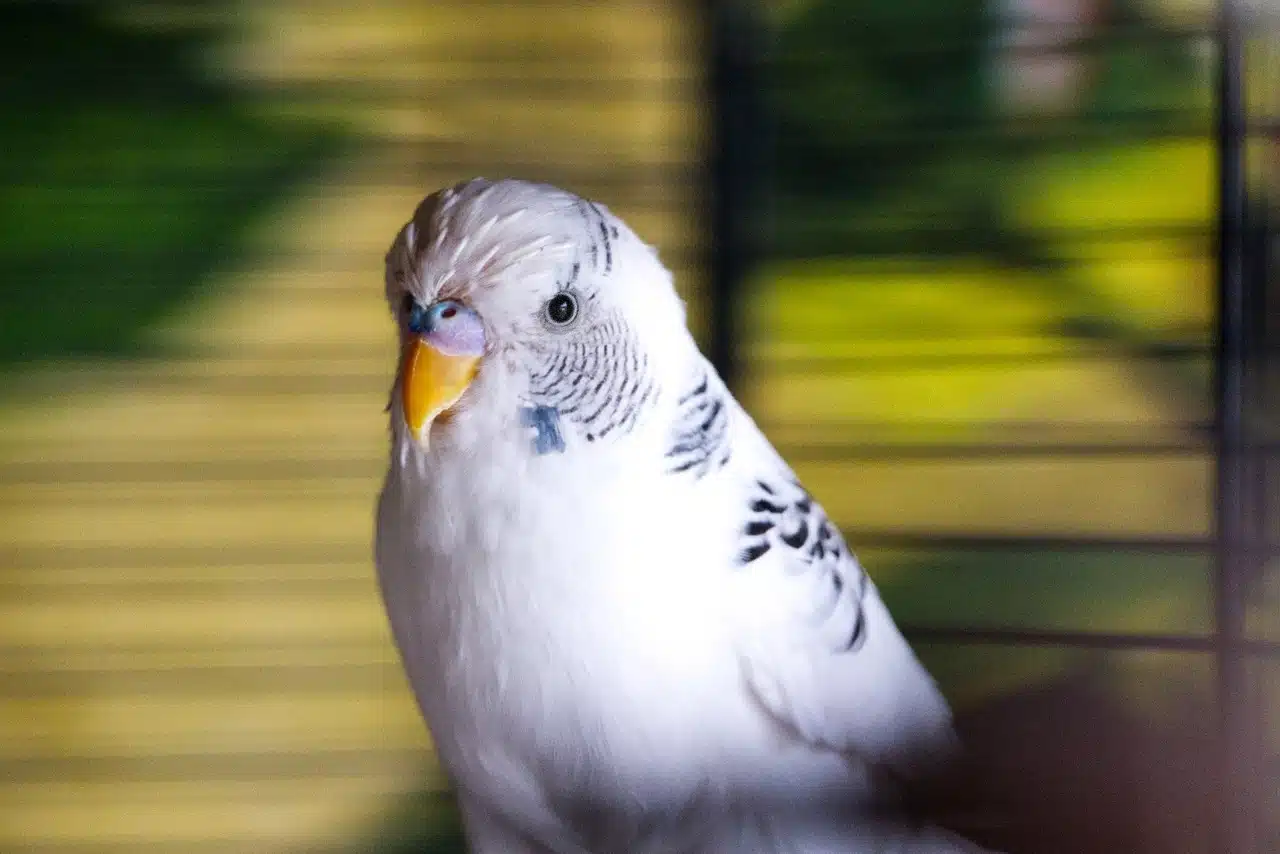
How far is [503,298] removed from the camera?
749 mm

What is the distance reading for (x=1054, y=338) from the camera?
0.80 meters

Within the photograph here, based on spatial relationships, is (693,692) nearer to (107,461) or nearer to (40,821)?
(107,461)

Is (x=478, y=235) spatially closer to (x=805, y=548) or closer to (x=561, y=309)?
(x=561, y=309)

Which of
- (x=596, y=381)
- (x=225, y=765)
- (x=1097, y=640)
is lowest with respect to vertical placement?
(x=225, y=765)

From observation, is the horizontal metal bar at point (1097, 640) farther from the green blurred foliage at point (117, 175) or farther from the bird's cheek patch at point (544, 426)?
the green blurred foliage at point (117, 175)

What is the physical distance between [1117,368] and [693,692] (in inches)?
14.9

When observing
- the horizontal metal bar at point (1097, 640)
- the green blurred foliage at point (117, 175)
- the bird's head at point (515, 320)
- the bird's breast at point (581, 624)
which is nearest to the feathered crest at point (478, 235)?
the bird's head at point (515, 320)

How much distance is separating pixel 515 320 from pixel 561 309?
0.04 m

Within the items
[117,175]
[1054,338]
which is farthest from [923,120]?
[117,175]

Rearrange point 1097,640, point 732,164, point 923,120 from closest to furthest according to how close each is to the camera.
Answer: point 1097,640 < point 923,120 < point 732,164

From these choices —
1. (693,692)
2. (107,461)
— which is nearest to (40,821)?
(107,461)

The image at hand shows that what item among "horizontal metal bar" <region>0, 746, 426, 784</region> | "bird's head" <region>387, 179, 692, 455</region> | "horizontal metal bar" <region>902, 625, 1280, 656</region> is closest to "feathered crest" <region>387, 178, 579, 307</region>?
"bird's head" <region>387, 179, 692, 455</region>

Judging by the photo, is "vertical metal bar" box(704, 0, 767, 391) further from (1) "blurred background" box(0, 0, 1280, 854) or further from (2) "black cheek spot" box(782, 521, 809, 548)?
(2) "black cheek spot" box(782, 521, 809, 548)

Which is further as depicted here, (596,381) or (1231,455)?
(596,381)
